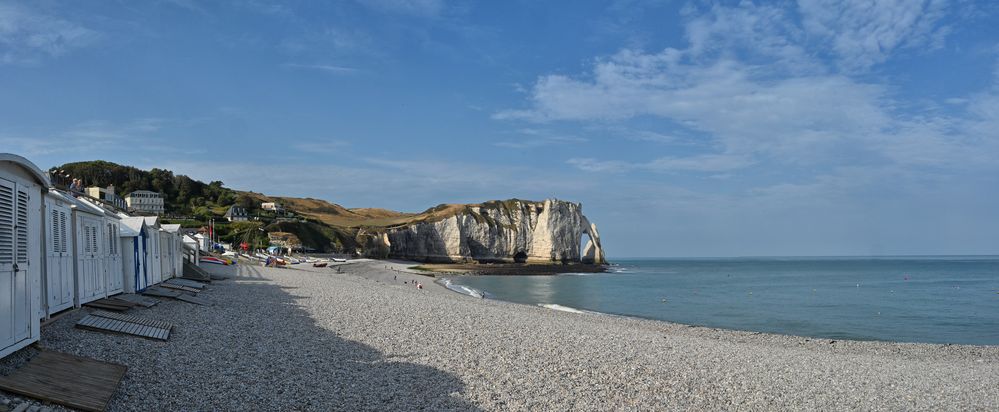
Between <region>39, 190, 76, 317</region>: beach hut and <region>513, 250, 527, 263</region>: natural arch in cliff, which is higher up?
<region>39, 190, 76, 317</region>: beach hut

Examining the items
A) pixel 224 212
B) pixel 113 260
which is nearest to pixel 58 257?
pixel 113 260

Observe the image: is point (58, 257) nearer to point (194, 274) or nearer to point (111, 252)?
point (111, 252)

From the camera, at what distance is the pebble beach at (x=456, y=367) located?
30.6ft

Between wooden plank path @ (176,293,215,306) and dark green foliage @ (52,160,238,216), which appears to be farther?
dark green foliage @ (52,160,238,216)

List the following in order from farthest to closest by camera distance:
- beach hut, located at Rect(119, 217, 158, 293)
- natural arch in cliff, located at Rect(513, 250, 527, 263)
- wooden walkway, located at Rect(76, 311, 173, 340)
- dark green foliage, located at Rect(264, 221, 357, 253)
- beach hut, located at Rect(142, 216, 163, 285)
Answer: natural arch in cliff, located at Rect(513, 250, 527, 263)
dark green foliage, located at Rect(264, 221, 357, 253)
beach hut, located at Rect(142, 216, 163, 285)
beach hut, located at Rect(119, 217, 158, 293)
wooden walkway, located at Rect(76, 311, 173, 340)

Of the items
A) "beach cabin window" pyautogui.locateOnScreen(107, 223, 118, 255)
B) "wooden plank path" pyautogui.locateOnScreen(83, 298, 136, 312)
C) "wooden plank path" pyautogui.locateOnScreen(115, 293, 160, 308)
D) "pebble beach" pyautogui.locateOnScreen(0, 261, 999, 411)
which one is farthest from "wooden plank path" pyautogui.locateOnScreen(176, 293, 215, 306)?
"wooden plank path" pyautogui.locateOnScreen(83, 298, 136, 312)

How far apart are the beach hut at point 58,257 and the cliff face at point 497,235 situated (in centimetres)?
9380

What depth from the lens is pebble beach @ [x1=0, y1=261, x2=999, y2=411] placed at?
9320 mm

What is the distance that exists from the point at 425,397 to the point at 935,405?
1011cm

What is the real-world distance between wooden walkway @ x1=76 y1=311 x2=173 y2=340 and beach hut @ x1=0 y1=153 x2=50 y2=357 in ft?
7.47

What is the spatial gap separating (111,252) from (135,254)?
80.2 inches

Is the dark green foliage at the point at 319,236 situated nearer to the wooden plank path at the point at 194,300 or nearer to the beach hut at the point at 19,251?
the wooden plank path at the point at 194,300

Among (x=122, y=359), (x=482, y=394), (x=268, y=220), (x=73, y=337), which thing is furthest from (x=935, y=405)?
(x=268, y=220)

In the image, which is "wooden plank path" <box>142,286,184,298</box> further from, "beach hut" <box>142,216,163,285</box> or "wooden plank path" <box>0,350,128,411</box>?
"wooden plank path" <box>0,350,128,411</box>
